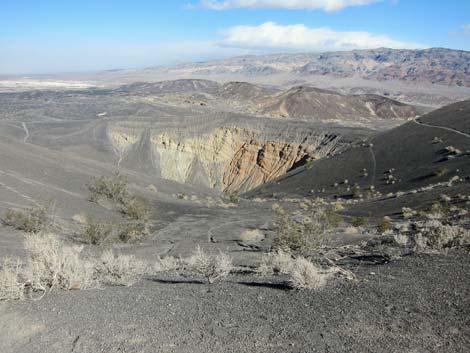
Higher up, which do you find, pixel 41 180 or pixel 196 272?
pixel 196 272

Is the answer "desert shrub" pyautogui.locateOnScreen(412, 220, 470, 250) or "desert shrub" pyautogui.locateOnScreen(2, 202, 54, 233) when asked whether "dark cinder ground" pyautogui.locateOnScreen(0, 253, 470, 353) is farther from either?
"desert shrub" pyautogui.locateOnScreen(2, 202, 54, 233)

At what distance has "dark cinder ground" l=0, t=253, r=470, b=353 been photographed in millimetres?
5719

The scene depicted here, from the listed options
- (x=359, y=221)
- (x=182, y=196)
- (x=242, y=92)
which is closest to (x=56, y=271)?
(x=359, y=221)

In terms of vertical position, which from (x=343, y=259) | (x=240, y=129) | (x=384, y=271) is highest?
(x=384, y=271)

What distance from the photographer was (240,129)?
6450 centimetres

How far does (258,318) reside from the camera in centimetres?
660

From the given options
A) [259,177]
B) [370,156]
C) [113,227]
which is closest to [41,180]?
[113,227]

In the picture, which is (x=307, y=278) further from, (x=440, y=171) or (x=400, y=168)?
(x=400, y=168)

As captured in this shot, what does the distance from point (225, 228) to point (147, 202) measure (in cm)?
782

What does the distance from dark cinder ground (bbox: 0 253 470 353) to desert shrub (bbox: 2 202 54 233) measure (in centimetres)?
1005

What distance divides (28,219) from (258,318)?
13557 mm

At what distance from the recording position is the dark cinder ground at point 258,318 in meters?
5.72

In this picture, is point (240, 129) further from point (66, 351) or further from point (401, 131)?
point (66, 351)

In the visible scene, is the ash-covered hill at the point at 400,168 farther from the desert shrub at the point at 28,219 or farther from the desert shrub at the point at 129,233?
the desert shrub at the point at 28,219
